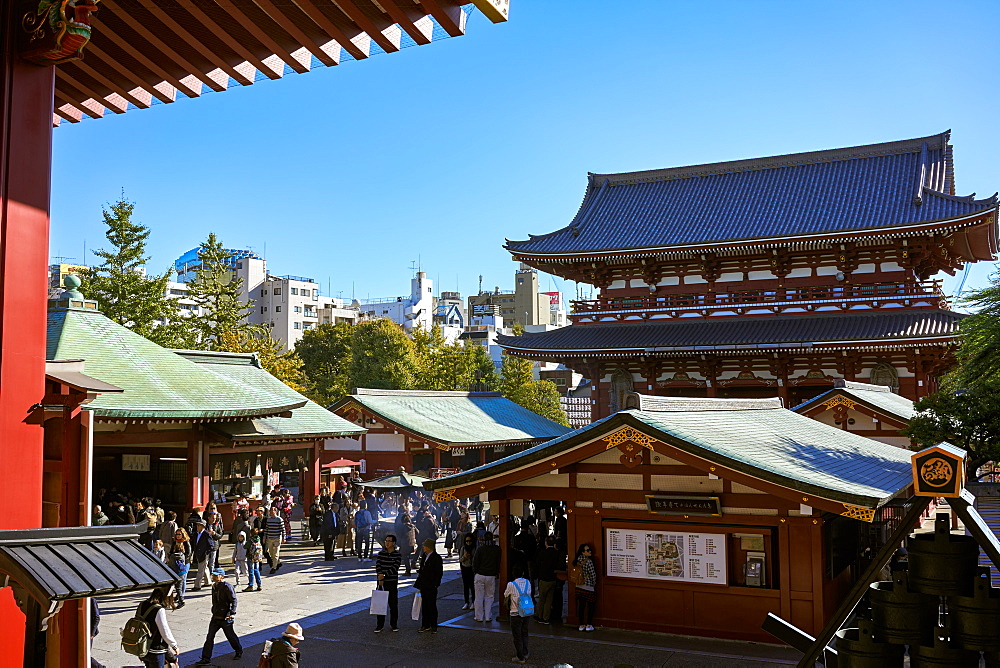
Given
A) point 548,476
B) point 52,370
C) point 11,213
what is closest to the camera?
point 11,213

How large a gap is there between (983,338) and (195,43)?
14715 mm

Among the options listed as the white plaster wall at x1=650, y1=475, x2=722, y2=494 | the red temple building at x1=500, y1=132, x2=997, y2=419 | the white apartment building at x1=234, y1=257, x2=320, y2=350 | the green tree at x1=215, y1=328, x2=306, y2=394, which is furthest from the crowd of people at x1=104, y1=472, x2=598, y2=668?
the white apartment building at x1=234, y1=257, x2=320, y2=350


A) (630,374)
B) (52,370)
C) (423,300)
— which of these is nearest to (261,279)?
(423,300)

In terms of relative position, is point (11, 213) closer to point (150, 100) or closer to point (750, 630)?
point (150, 100)

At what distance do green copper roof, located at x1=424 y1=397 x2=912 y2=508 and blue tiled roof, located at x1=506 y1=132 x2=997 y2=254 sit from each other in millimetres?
14679

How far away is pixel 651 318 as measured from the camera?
3306 cm

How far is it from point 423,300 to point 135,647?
10049cm

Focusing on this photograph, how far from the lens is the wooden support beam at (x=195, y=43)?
5.48 meters

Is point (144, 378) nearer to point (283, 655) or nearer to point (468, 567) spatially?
point (468, 567)

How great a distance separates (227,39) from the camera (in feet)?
19.0

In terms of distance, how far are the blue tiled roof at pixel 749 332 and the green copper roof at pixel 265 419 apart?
9.82 metres

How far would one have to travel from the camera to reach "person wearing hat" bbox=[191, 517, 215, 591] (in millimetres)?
16953

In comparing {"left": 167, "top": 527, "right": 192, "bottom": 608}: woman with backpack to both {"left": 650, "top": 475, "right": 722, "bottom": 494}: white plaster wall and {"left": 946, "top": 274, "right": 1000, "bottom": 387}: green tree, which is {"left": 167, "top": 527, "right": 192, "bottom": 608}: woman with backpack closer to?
{"left": 650, "top": 475, "right": 722, "bottom": 494}: white plaster wall

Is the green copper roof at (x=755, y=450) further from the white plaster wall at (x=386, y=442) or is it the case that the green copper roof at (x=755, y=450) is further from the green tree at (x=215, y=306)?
the green tree at (x=215, y=306)
